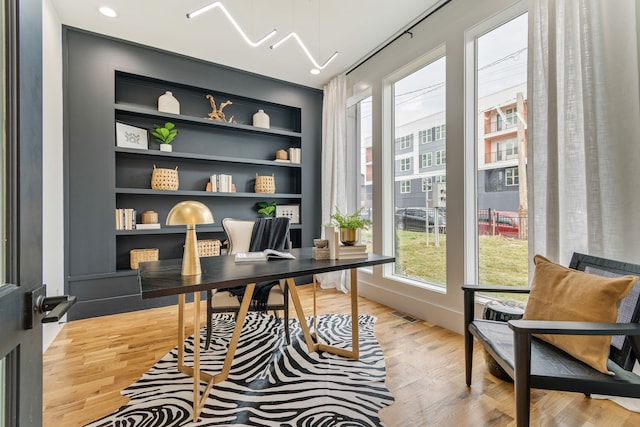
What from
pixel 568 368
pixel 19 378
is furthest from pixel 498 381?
pixel 19 378

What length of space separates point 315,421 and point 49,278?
2459mm

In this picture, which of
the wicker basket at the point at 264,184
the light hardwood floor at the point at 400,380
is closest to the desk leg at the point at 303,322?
the light hardwood floor at the point at 400,380

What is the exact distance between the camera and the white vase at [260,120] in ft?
12.8

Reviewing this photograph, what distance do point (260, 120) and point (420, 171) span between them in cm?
220

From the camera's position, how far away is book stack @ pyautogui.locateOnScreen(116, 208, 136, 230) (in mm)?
3104

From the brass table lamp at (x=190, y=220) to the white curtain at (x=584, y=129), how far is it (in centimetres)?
202

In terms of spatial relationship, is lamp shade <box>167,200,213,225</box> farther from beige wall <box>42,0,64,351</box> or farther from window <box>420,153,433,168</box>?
window <box>420,153,433,168</box>

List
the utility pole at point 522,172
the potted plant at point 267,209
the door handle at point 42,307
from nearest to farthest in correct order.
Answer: the door handle at point 42,307
the utility pole at point 522,172
the potted plant at point 267,209

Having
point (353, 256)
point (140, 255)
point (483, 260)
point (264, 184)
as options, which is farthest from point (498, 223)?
point (140, 255)

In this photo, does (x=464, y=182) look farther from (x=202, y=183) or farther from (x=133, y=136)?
(x=133, y=136)

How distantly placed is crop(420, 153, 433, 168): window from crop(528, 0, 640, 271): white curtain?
102 centimetres

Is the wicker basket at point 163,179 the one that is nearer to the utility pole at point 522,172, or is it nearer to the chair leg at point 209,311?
the chair leg at point 209,311

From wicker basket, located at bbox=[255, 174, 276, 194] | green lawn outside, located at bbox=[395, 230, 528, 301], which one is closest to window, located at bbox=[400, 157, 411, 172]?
green lawn outside, located at bbox=[395, 230, 528, 301]

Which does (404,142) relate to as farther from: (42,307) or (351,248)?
(42,307)
